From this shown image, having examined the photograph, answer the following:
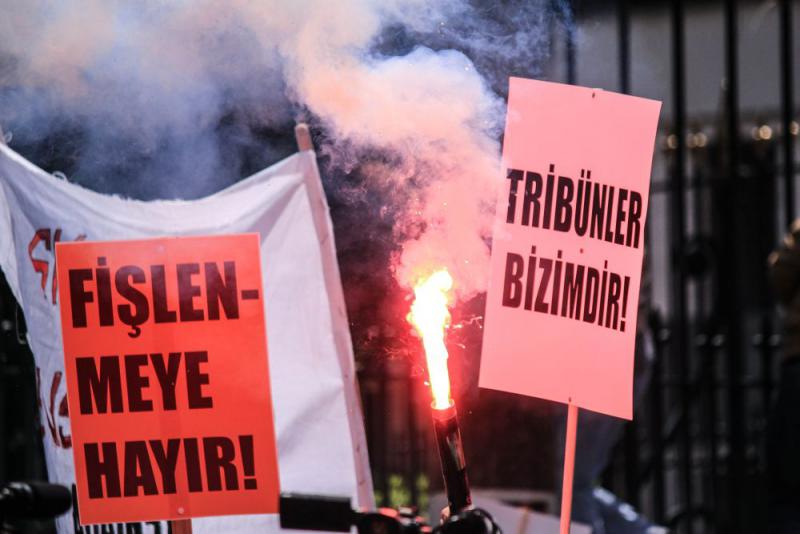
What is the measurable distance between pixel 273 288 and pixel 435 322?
393mm

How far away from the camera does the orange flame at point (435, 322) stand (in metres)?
2.04

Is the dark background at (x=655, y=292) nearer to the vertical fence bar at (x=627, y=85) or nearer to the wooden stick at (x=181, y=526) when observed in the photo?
the vertical fence bar at (x=627, y=85)

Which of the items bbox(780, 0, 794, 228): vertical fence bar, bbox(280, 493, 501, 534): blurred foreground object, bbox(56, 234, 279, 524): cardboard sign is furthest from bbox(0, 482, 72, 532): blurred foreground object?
bbox(780, 0, 794, 228): vertical fence bar

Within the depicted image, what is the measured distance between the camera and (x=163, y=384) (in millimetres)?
2168

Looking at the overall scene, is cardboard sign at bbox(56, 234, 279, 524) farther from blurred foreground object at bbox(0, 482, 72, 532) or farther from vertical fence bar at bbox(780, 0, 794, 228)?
vertical fence bar at bbox(780, 0, 794, 228)

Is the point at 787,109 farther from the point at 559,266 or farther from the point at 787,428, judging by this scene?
the point at 559,266

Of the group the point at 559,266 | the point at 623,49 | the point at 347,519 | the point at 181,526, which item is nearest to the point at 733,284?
the point at 623,49

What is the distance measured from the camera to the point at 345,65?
223 centimetres

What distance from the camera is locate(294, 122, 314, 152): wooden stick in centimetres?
230

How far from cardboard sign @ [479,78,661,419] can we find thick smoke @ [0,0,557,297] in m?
0.07

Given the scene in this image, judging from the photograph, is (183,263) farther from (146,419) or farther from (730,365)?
(730,365)

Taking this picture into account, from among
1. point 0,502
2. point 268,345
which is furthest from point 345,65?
point 0,502

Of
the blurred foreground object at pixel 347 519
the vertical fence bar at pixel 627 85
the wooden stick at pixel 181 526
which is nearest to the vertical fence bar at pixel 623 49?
the vertical fence bar at pixel 627 85

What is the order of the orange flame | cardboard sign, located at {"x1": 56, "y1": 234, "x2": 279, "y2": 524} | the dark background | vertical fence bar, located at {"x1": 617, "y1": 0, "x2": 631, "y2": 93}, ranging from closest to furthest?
the orange flame < cardboard sign, located at {"x1": 56, "y1": 234, "x2": 279, "y2": 524} < the dark background < vertical fence bar, located at {"x1": 617, "y1": 0, "x2": 631, "y2": 93}
